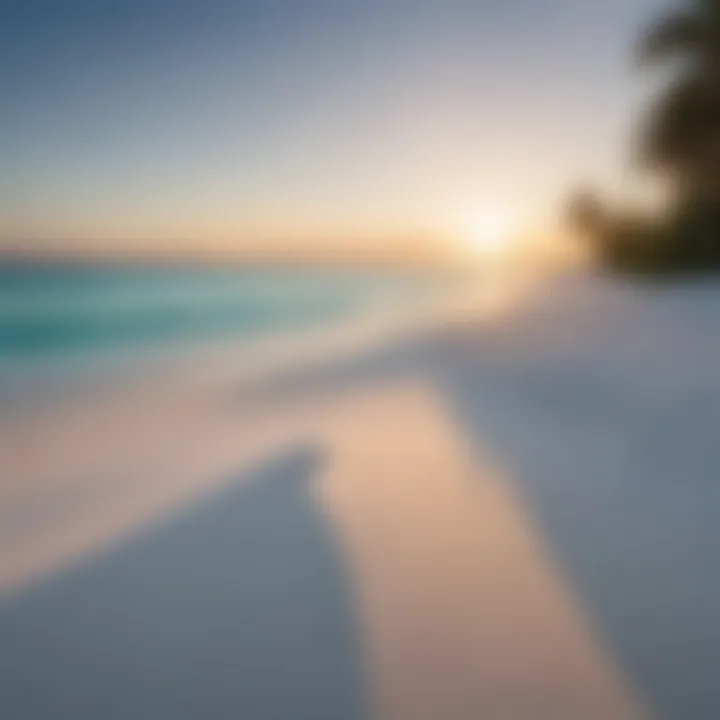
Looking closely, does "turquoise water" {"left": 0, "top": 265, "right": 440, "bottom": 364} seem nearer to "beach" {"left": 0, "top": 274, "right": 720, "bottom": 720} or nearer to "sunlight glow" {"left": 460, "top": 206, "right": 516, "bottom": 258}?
"sunlight glow" {"left": 460, "top": 206, "right": 516, "bottom": 258}

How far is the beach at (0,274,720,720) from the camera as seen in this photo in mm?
564

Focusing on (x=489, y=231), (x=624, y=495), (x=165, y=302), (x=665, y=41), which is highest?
(x=165, y=302)

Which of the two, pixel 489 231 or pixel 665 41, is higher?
pixel 665 41

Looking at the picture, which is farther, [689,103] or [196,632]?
[689,103]

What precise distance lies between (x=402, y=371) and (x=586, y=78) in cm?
78

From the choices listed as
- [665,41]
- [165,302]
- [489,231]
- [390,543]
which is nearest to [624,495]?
[390,543]

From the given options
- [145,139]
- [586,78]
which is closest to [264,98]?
[145,139]

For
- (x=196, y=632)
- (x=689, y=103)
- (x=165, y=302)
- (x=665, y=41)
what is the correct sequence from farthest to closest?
(x=165, y=302), (x=689, y=103), (x=665, y=41), (x=196, y=632)

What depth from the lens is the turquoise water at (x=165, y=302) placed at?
4.78ft

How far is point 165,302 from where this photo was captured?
1982 mm

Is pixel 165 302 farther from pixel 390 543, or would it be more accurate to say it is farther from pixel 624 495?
pixel 624 495

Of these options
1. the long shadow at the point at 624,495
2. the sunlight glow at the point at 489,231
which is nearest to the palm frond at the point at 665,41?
the sunlight glow at the point at 489,231

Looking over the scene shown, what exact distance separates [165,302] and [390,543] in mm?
1532

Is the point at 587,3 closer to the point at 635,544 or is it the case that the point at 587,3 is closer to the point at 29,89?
the point at 635,544
